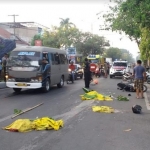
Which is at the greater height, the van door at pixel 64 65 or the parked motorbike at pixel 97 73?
the van door at pixel 64 65

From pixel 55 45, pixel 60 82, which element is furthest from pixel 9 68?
pixel 55 45

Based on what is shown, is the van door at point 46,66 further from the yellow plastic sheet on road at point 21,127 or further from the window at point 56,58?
the yellow plastic sheet on road at point 21,127

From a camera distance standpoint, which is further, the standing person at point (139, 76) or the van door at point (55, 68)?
the van door at point (55, 68)

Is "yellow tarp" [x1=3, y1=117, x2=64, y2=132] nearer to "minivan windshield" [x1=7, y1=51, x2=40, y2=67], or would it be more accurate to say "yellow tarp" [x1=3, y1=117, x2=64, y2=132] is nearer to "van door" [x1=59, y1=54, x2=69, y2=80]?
"minivan windshield" [x1=7, y1=51, x2=40, y2=67]

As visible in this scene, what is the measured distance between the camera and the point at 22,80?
15797 mm

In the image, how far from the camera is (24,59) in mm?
16047

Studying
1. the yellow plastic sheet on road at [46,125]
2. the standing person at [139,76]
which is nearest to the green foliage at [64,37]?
the standing person at [139,76]

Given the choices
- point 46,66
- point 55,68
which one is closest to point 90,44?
point 55,68

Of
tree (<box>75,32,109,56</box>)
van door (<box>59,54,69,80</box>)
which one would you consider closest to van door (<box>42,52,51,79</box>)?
van door (<box>59,54,69,80</box>)

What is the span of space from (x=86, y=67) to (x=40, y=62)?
436 centimetres

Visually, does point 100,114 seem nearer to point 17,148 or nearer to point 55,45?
point 17,148

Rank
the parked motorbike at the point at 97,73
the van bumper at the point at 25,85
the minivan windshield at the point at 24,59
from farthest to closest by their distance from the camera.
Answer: the parked motorbike at the point at 97,73
the minivan windshield at the point at 24,59
the van bumper at the point at 25,85

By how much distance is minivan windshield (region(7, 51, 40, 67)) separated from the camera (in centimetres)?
1581

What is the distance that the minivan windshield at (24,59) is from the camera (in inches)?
623
